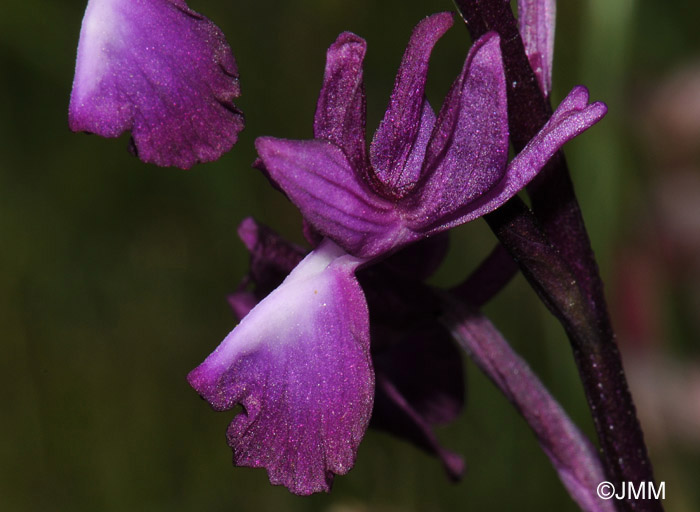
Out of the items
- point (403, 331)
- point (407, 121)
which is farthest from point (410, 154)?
point (403, 331)

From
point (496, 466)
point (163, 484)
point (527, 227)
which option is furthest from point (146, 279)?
point (527, 227)

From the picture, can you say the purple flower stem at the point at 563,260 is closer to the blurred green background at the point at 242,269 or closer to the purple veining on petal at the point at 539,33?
the purple veining on petal at the point at 539,33

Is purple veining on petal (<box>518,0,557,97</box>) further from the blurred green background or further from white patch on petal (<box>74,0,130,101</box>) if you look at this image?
the blurred green background

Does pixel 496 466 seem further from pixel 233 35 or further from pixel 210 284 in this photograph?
pixel 233 35

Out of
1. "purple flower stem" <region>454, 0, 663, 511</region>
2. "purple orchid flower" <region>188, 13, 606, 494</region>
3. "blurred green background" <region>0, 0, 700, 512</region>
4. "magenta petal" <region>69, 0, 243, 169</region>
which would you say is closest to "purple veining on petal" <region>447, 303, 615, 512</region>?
"purple flower stem" <region>454, 0, 663, 511</region>

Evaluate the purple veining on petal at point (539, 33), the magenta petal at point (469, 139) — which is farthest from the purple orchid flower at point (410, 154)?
the purple veining on petal at point (539, 33)

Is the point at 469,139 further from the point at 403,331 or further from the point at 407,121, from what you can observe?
the point at 403,331
